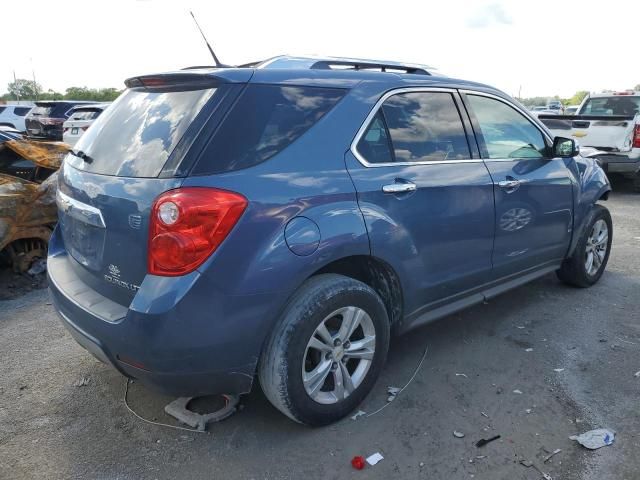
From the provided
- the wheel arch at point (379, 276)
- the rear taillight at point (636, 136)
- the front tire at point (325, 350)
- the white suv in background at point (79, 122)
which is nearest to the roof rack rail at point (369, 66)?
the wheel arch at point (379, 276)

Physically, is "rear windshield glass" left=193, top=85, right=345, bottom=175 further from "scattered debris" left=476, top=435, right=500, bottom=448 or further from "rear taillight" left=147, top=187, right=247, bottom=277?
"scattered debris" left=476, top=435, right=500, bottom=448

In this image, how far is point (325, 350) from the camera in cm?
270

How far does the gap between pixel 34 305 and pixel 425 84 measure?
3766 mm

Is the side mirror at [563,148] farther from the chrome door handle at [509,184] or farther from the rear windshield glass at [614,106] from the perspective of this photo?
the rear windshield glass at [614,106]

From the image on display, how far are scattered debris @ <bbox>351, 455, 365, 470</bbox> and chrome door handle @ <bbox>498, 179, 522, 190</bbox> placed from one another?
201 cm

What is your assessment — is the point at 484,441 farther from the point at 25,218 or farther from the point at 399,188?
the point at 25,218

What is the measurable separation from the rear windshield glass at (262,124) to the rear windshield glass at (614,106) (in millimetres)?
10427

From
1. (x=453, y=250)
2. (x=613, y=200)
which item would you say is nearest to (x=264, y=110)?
(x=453, y=250)

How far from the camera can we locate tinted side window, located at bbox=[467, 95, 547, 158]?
11.8 feet

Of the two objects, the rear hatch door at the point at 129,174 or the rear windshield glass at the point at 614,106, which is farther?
the rear windshield glass at the point at 614,106

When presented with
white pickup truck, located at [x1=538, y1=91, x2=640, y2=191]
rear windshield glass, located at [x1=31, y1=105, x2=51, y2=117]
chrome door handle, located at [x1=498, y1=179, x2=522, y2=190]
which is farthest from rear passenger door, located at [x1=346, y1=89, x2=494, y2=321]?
rear windshield glass, located at [x1=31, y1=105, x2=51, y2=117]

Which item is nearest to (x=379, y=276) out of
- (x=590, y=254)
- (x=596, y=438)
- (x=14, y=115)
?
(x=596, y=438)

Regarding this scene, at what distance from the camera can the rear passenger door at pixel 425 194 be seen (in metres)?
2.82

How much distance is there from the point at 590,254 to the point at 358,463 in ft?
11.0
